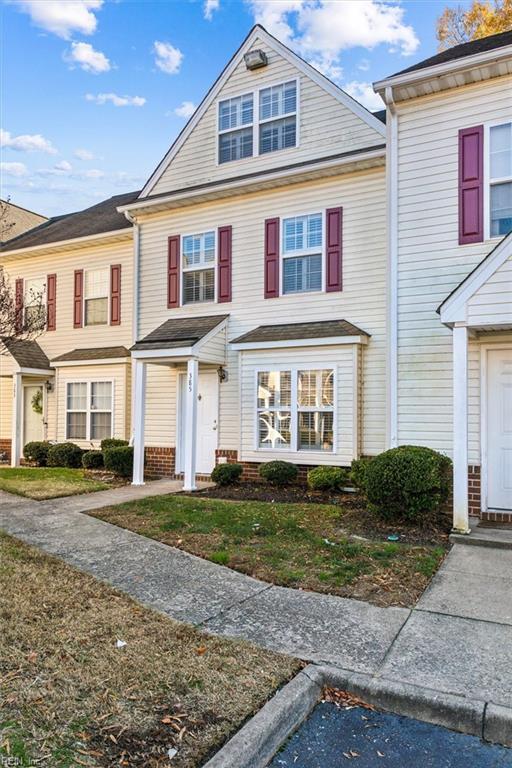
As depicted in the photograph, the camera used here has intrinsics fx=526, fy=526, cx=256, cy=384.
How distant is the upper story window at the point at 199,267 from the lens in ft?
37.8

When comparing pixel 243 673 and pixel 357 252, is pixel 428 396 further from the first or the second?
pixel 243 673

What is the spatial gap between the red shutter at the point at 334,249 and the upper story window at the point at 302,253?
0.16m

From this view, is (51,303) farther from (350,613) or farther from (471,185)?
(350,613)

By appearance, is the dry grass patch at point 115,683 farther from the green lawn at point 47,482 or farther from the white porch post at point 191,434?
the white porch post at point 191,434

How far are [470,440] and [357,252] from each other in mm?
4278

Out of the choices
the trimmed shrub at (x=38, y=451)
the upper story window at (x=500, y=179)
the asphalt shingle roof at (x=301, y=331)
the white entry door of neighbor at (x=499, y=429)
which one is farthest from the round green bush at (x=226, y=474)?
the upper story window at (x=500, y=179)

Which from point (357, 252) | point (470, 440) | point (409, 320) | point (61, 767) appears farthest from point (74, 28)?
point (61, 767)

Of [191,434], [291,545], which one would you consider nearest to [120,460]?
[191,434]

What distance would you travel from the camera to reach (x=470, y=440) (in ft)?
24.4

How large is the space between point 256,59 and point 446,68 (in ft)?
16.1

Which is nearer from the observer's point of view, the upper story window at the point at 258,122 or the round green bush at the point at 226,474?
the round green bush at the point at 226,474

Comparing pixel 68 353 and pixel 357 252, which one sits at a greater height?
pixel 357 252

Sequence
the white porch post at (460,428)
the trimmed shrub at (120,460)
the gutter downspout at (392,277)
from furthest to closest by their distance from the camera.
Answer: the trimmed shrub at (120,460), the gutter downspout at (392,277), the white porch post at (460,428)

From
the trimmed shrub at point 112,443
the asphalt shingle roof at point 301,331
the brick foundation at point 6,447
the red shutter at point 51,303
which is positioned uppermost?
the red shutter at point 51,303
